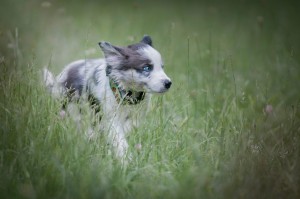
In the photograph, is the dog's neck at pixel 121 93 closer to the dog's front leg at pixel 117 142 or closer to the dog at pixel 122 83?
the dog at pixel 122 83

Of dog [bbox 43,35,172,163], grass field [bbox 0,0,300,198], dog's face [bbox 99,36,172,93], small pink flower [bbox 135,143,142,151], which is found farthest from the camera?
dog's face [bbox 99,36,172,93]

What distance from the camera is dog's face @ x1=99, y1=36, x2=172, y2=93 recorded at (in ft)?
15.1

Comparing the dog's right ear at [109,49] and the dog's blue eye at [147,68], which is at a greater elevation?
the dog's right ear at [109,49]

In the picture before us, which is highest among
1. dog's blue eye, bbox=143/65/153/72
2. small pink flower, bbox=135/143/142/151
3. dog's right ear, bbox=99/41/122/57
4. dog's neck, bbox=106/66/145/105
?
dog's right ear, bbox=99/41/122/57

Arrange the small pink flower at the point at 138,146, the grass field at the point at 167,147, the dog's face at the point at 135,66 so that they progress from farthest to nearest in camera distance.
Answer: the dog's face at the point at 135,66 < the small pink flower at the point at 138,146 < the grass field at the point at 167,147

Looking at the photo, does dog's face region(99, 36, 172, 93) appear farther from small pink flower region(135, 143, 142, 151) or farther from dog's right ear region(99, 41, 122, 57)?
small pink flower region(135, 143, 142, 151)

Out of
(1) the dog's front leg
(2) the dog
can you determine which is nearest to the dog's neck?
(2) the dog

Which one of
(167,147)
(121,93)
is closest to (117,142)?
(167,147)

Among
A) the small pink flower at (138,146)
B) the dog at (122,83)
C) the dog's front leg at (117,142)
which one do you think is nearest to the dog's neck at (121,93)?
the dog at (122,83)

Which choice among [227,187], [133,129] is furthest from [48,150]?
[227,187]

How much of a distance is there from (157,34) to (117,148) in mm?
4595

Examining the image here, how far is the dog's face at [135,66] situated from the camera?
4.59m

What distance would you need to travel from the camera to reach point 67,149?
361 centimetres

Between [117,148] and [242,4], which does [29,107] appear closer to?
[117,148]
